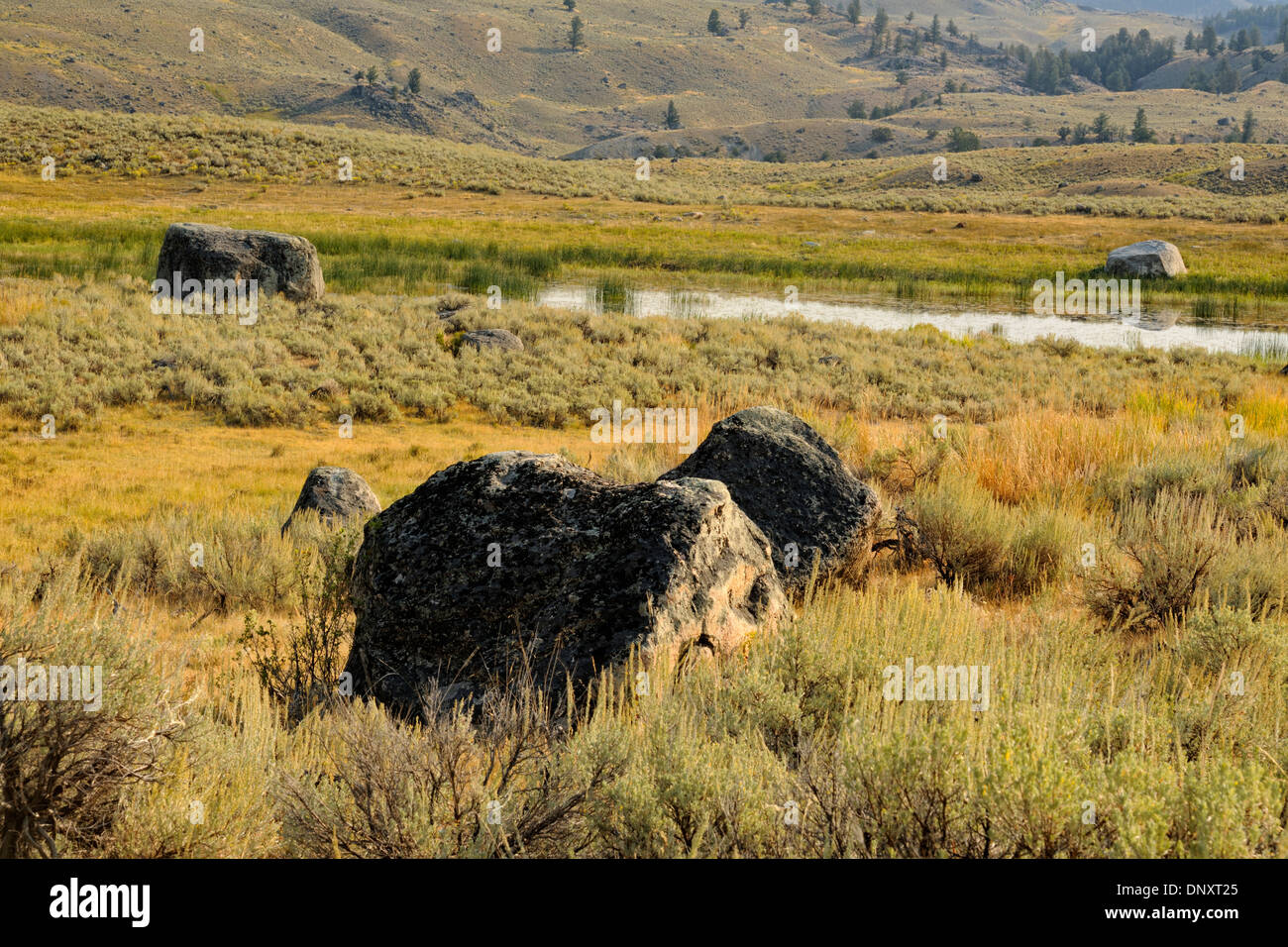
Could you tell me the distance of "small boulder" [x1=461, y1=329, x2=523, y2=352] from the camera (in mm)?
20984

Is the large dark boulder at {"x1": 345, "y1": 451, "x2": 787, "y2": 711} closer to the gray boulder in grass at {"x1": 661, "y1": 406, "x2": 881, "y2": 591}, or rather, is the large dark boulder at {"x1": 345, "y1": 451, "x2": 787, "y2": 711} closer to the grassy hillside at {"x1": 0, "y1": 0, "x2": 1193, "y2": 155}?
the gray boulder in grass at {"x1": 661, "y1": 406, "x2": 881, "y2": 591}

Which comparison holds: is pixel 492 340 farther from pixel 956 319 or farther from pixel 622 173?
pixel 622 173

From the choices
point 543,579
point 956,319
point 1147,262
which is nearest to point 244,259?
point 956,319

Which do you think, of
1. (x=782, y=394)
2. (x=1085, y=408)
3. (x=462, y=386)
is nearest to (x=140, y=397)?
(x=462, y=386)

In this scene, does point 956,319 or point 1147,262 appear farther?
point 1147,262

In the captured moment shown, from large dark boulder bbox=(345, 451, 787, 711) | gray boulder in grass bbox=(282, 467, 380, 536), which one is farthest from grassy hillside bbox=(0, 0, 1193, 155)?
large dark boulder bbox=(345, 451, 787, 711)

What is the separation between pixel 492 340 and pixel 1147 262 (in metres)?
28.8

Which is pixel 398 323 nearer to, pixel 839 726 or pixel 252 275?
pixel 252 275

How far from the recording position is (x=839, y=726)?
3713mm

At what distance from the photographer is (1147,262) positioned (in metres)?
37.6

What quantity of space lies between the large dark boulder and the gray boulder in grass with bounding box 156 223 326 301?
68.5 ft

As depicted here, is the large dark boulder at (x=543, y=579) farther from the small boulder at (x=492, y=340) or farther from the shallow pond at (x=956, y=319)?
the shallow pond at (x=956, y=319)

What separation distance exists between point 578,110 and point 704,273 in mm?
152098

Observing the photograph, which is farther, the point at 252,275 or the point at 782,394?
the point at 252,275
